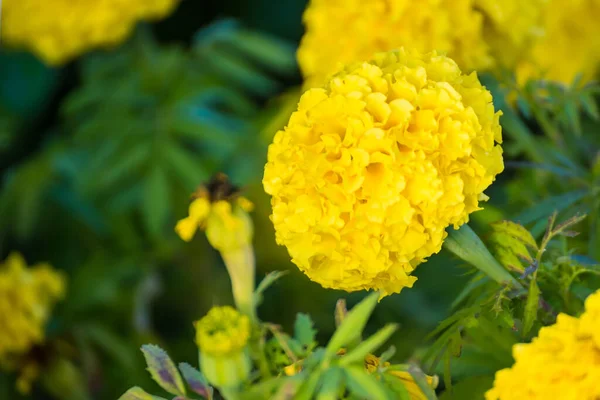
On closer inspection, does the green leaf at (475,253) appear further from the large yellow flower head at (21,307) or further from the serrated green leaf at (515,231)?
the large yellow flower head at (21,307)

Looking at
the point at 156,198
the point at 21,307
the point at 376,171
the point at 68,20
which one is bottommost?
the point at 21,307

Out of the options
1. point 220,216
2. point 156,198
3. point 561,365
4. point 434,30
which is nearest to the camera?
point 561,365

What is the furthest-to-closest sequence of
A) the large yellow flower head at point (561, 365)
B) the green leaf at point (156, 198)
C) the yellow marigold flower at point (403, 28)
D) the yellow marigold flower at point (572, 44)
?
the green leaf at point (156, 198) → the yellow marigold flower at point (572, 44) → the yellow marigold flower at point (403, 28) → the large yellow flower head at point (561, 365)

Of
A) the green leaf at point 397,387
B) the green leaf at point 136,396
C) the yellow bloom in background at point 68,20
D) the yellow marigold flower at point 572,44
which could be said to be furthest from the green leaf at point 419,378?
the yellow bloom in background at point 68,20

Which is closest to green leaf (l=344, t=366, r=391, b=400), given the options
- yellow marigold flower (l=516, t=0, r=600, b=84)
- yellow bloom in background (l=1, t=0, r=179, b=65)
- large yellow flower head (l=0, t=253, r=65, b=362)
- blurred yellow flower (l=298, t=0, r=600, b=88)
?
blurred yellow flower (l=298, t=0, r=600, b=88)

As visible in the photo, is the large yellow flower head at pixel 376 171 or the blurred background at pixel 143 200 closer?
the large yellow flower head at pixel 376 171

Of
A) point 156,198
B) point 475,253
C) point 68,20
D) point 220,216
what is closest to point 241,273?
point 220,216

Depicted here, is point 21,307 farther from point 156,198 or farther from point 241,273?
point 241,273

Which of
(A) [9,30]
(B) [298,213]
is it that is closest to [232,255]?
(B) [298,213]

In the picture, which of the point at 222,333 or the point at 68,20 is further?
the point at 68,20
